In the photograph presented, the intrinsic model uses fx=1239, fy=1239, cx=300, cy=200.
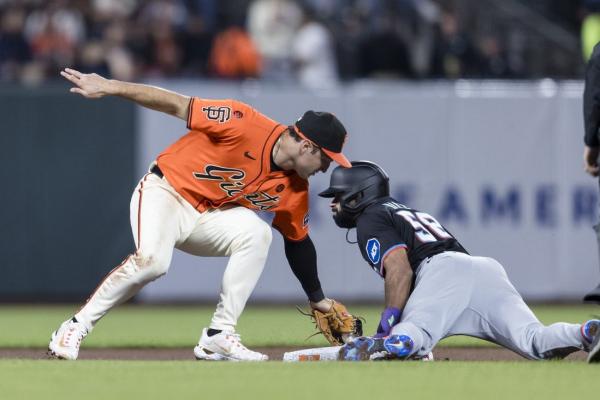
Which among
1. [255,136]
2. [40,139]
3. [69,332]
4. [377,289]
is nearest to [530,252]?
[377,289]

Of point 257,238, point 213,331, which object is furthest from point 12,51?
point 213,331

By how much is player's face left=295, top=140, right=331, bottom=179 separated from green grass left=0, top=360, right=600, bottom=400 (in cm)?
137

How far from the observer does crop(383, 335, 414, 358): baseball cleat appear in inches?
257

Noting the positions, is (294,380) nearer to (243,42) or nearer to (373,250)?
(373,250)

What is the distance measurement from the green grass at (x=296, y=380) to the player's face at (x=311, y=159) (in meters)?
1.37

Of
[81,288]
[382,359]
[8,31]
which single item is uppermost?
[8,31]

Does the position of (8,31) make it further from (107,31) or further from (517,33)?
(517,33)

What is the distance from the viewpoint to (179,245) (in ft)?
24.7

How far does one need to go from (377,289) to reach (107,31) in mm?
4535

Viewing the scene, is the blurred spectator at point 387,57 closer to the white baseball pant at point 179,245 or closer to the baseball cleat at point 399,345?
the white baseball pant at point 179,245

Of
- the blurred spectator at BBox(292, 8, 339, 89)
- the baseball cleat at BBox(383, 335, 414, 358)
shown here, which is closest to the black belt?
the baseball cleat at BBox(383, 335, 414, 358)

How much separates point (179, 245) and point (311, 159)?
38.9 inches

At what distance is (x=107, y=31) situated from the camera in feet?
47.2

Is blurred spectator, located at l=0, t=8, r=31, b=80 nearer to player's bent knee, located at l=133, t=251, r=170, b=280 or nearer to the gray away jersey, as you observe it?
player's bent knee, located at l=133, t=251, r=170, b=280
